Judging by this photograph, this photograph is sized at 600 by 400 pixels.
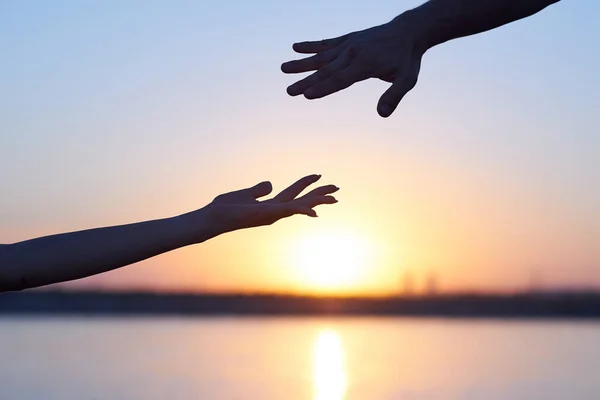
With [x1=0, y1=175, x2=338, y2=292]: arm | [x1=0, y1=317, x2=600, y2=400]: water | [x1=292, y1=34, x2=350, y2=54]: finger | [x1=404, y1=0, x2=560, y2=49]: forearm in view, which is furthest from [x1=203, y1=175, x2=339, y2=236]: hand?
[x1=0, y1=317, x2=600, y2=400]: water

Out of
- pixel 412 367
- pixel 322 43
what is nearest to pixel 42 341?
pixel 412 367

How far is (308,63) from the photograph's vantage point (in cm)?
285

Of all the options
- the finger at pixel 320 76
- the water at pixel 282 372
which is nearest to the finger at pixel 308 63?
the finger at pixel 320 76

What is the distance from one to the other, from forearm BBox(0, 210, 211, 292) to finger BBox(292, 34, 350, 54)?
0.76 meters

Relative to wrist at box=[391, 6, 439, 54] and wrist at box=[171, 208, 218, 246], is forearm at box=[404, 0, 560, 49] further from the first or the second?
wrist at box=[171, 208, 218, 246]

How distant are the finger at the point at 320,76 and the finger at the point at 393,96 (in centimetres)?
13

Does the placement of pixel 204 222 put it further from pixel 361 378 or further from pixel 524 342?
pixel 524 342

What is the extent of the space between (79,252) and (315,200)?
0.62 m

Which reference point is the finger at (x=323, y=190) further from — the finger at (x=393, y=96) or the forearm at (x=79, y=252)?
the forearm at (x=79, y=252)

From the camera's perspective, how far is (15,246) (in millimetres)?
2443

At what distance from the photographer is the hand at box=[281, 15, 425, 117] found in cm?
266

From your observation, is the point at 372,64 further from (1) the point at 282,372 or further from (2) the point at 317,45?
(1) the point at 282,372

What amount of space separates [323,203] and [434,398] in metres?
15.3

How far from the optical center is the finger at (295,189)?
2691 millimetres
